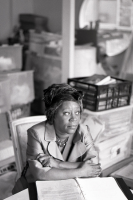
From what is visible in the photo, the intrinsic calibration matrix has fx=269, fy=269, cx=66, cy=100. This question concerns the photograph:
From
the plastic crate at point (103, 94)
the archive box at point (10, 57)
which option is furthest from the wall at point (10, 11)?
the plastic crate at point (103, 94)

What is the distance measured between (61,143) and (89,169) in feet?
0.65

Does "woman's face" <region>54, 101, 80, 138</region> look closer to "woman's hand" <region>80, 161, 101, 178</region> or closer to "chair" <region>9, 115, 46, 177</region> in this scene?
"woman's hand" <region>80, 161, 101, 178</region>

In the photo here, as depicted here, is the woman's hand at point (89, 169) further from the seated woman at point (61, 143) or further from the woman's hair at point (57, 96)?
the woman's hair at point (57, 96)

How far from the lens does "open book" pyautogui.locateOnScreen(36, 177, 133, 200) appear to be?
1004 mm

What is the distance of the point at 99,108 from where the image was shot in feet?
7.03

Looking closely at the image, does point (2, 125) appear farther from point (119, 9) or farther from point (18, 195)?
point (119, 9)

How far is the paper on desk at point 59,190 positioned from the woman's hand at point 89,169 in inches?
6.6

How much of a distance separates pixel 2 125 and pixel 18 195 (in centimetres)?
155

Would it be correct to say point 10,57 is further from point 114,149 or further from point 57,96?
point 57,96

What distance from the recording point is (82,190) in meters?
1.04

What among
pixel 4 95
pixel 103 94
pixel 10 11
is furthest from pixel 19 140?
pixel 10 11

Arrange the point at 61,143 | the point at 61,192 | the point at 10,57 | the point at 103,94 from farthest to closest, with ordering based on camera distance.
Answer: the point at 10,57, the point at 103,94, the point at 61,143, the point at 61,192

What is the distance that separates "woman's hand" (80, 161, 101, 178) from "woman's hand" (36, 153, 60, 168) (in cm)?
13

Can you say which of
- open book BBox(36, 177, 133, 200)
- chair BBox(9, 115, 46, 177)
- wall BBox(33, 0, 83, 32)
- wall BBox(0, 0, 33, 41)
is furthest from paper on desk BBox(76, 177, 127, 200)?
wall BBox(0, 0, 33, 41)
